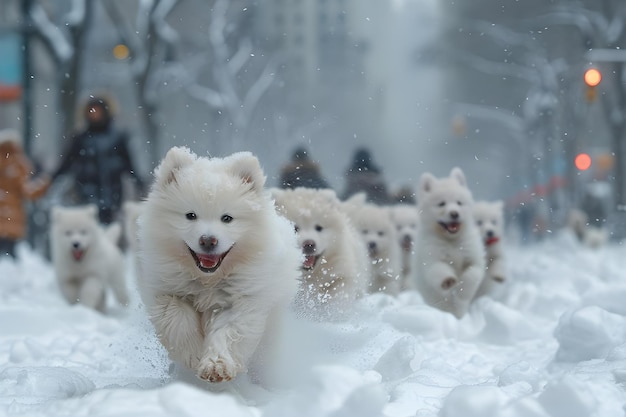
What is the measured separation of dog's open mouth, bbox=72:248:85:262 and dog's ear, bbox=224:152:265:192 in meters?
5.18

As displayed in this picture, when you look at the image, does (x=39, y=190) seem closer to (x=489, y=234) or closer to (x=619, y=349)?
(x=489, y=234)

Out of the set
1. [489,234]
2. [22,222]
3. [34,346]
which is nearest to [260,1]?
[22,222]

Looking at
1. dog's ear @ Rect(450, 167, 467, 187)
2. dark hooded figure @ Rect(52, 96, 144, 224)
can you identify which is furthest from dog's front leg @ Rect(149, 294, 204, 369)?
dark hooded figure @ Rect(52, 96, 144, 224)

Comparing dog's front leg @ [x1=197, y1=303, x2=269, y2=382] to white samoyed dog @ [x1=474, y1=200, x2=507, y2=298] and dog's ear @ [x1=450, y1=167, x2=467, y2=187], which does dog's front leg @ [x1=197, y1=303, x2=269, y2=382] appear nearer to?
dog's ear @ [x1=450, y1=167, x2=467, y2=187]

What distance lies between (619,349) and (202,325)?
7.83ft

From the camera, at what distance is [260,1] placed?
26547mm

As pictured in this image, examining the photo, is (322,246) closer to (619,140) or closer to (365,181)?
(365,181)

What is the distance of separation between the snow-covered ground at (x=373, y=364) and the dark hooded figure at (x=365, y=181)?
1844mm

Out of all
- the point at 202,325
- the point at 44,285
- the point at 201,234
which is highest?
the point at 201,234

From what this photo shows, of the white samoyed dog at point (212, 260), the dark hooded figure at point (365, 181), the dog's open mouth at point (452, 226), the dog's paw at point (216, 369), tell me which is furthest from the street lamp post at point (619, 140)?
the dog's paw at point (216, 369)

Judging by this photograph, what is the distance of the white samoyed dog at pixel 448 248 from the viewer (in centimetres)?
853

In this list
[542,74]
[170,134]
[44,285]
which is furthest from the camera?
[170,134]

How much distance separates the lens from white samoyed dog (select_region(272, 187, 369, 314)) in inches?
277

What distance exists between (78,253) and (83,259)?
0.10m
